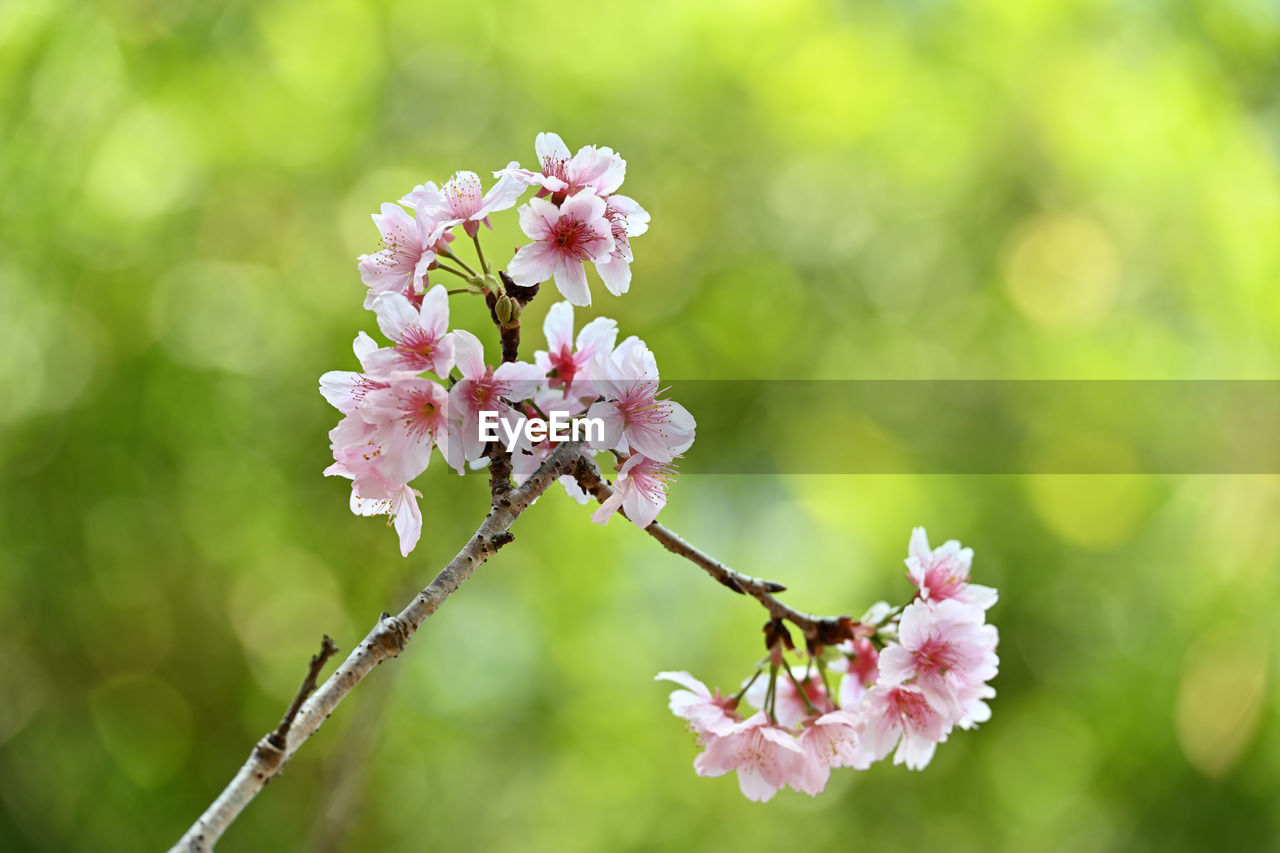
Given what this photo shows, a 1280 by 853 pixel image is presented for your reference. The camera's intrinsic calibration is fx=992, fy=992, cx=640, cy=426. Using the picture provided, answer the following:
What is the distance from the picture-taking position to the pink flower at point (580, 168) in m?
0.55

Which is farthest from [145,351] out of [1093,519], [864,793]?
[1093,519]

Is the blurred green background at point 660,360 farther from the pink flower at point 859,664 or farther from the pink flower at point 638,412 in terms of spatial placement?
the pink flower at point 638,412

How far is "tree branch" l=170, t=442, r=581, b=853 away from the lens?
0.34 m

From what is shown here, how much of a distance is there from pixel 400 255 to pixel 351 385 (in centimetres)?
8

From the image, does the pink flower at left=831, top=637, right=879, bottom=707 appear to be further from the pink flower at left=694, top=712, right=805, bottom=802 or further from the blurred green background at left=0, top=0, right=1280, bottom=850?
the blurred green background at left=0, top=0, right=1280, bottom=850

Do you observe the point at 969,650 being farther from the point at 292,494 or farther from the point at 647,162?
the point at 647,162

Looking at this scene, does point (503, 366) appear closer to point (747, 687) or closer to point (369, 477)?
point (369, 477)

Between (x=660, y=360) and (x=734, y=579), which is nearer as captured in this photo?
(x=734, y=579)

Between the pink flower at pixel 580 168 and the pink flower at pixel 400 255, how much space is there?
0.18 feet

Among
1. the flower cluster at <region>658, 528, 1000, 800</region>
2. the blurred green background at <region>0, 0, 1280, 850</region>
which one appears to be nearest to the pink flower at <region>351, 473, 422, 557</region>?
the flower cluster at <region>658, 528, 1000, 800</region>

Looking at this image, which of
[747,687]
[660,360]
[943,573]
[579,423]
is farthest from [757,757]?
[660,360]

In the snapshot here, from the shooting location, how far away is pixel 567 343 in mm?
Answer: 584

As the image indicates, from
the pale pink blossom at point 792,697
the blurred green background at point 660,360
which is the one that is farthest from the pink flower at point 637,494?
the blurred green background at point 660,360

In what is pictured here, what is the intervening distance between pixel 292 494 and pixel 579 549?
752 millimetres
